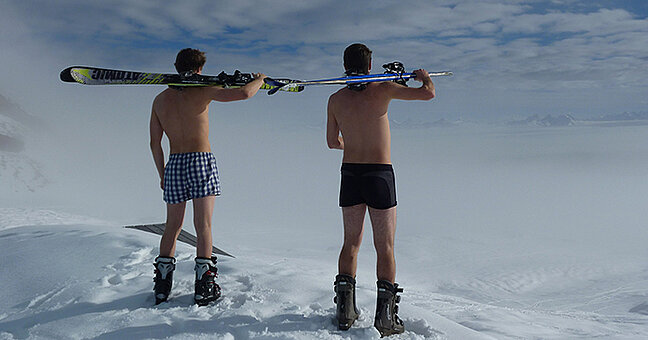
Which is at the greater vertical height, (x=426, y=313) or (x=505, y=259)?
(x=426, y=313)

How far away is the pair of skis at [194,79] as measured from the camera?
3675 millimetres

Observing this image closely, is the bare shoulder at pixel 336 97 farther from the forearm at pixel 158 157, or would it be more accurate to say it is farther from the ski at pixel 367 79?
the forearm at pixel 158 157

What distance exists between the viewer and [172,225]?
4059 mm

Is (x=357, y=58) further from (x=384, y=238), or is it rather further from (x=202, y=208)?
(x=202, y=208)

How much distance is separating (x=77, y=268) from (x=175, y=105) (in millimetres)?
2477

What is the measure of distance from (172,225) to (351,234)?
1.62 metres

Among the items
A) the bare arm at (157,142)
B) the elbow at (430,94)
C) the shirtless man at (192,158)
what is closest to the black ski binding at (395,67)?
the elbow at (430,94)

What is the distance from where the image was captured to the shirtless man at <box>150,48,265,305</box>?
12.7ft

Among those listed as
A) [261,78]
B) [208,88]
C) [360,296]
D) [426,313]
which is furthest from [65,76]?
[426,313]

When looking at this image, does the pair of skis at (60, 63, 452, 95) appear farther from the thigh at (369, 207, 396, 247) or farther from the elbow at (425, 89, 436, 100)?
the thigh at (369, 207, 396, 247)

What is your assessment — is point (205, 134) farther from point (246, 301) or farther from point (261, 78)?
point (246, 301)

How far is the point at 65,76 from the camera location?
3922mm

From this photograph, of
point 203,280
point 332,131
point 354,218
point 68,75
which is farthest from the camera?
point 203,280

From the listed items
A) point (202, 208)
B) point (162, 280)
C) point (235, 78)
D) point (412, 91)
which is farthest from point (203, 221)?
point (412, 91)
